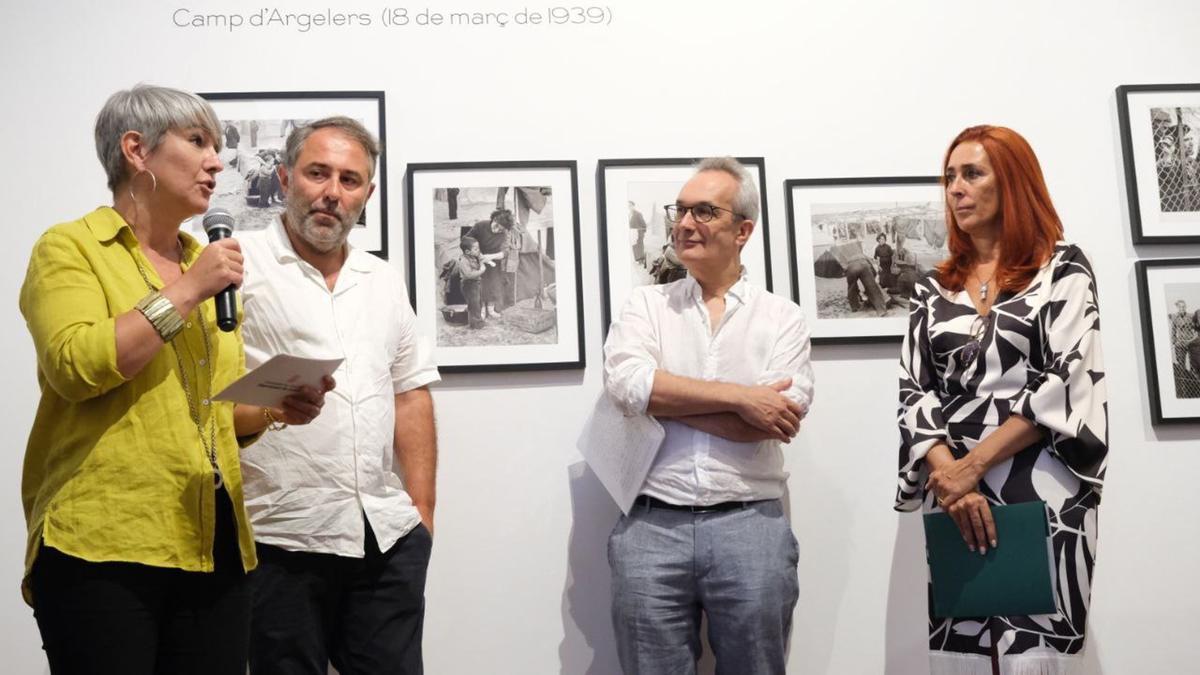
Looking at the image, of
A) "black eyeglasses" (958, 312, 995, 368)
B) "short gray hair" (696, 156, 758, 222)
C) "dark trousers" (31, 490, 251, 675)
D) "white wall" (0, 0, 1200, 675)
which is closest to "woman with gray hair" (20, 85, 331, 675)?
"dark trousers" (31, 490, 251, 675)

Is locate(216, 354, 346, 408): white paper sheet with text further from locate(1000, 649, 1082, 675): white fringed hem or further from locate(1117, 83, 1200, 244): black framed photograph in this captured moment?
locate(1117, 83, 1200, 244): black framed photograph

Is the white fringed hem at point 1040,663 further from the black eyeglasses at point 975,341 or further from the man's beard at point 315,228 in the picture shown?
the man's beard at point 315,228

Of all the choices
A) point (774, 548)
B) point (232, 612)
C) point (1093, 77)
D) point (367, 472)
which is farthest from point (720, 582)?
point (1093, 77)

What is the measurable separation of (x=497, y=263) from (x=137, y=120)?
1.41 m

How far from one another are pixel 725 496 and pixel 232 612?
135 cm

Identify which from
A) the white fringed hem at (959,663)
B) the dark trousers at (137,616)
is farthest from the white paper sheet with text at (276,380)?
the white fringed hem at (959,663)

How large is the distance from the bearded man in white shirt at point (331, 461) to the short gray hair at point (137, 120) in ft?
1.89

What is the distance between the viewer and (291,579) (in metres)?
2.42

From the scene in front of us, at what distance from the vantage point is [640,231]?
3.33 m

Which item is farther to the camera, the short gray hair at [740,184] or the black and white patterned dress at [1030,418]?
A: the short gray hair at [740,184]

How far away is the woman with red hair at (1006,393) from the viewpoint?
246cm

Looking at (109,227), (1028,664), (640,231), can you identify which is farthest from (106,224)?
(1028,664)

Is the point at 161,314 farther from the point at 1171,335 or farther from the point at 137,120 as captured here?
the point at 1171,335

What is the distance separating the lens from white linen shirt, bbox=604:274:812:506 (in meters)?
2.83
